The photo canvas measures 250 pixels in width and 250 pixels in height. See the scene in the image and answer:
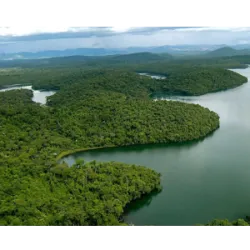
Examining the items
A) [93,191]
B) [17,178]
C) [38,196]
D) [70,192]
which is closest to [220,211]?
[93,191]

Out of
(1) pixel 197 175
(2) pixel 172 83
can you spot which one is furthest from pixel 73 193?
(2) pixel 172 83

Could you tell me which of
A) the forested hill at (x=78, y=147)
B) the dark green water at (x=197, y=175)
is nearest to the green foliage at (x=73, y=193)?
the forested hill at (x=78, y=147)

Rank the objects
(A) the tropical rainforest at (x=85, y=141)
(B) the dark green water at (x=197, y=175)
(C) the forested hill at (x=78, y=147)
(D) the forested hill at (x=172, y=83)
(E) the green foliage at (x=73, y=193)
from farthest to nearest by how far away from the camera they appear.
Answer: (D) the forested hill at (x=172, y=83), (B) the dark green water at (x=197, y=175), (A) the tropical rainforest at (x=85, y=141), (C) the forested hill at (x=78, y=147), (E) the green foliage at (x=73, y=193)

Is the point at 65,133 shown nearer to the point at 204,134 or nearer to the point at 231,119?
the point at 204,134

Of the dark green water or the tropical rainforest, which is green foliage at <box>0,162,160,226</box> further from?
the dark green water

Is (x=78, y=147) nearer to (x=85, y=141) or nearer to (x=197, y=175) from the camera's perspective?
(x=85, y=141)

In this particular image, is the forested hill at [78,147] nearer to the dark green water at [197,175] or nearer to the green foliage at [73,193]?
the green foliage at [73,193]
